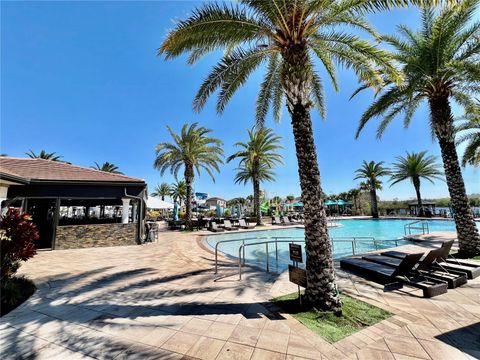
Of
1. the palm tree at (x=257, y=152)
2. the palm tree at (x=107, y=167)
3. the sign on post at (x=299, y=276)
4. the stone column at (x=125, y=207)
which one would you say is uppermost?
the palm tree at (x=107, y=167)

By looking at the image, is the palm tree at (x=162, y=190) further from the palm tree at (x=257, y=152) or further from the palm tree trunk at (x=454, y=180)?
the palm tree trunk at (x=454, y=180)

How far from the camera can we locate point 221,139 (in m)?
22.9

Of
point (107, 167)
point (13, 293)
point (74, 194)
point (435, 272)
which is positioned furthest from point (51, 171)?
point (107, 167)

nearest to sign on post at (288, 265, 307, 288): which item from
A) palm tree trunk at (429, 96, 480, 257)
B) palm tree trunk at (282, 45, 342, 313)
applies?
palm tree trunk at (282, 45, 342, 313)

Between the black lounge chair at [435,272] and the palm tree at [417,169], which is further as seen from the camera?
the palm tree at [417,169]

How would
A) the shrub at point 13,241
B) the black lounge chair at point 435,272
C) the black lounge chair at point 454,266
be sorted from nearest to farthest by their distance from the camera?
the shrub at point 13,241 < the black lounge chair at point 435,272 < the black lounge chair at point 454,266

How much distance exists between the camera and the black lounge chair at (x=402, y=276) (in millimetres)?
5703

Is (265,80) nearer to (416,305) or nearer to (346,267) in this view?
(346,267)

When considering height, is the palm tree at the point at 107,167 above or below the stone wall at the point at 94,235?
above

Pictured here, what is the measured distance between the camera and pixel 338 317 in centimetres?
452

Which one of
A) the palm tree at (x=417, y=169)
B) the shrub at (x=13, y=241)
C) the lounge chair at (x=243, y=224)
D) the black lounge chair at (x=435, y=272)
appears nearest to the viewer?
the shrub at (x=13, y=241)

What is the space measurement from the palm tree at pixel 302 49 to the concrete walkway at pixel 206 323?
1181 millimetres

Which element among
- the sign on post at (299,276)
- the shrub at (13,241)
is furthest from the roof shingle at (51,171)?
the sign on post at (299,276)

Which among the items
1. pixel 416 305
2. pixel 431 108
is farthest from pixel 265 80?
pixel 416 305
